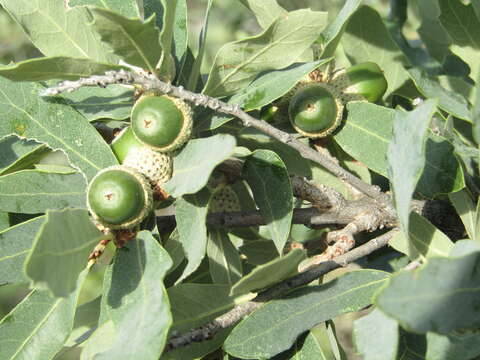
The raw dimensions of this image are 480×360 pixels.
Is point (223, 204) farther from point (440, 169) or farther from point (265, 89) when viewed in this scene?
point (440, 169)

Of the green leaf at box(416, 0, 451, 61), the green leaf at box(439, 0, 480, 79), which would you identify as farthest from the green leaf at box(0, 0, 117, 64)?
the green leaf at box(416, 0, 451, 61)

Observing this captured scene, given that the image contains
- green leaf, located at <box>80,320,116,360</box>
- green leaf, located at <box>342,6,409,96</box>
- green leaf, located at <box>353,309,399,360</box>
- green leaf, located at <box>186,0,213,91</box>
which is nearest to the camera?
green leaf, located at <box>353,309,399,360</box>

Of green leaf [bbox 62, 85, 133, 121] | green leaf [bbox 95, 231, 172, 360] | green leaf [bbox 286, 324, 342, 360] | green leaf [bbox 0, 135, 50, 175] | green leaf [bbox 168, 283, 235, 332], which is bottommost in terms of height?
green leaf [bbox 286, 324, 342, 360]

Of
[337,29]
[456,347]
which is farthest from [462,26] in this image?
[456,347]

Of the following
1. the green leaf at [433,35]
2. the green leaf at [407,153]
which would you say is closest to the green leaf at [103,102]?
the green leaf at [407,153]

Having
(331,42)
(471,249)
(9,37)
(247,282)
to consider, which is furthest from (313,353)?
(9,37)

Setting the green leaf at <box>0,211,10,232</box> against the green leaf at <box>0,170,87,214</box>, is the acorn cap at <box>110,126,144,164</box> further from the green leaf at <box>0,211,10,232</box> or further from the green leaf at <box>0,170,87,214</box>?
the green leaf at <box>0,211,10,232</box>
